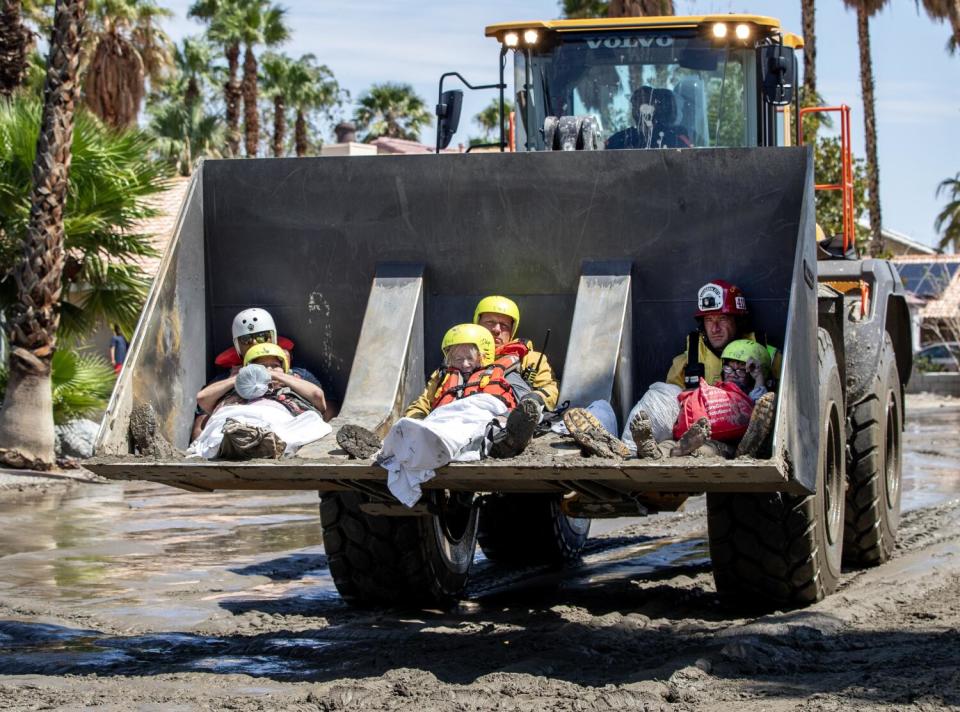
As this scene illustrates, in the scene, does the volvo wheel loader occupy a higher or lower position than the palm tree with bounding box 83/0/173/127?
lower

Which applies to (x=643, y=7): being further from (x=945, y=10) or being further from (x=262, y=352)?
(x=262, y=352)

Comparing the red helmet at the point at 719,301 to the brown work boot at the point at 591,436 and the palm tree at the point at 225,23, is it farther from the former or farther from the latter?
the palm tree at the point at 225,23

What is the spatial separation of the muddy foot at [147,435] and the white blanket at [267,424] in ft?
0.45

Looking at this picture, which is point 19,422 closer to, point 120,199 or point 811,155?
point 120,199

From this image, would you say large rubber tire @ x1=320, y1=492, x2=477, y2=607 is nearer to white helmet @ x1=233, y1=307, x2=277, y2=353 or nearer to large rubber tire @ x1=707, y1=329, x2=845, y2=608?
white helmet @ x1=233, y1=307, x2=277, y2=353

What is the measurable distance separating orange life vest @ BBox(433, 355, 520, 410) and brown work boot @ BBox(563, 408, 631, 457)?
60cm

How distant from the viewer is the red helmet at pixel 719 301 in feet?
22.4

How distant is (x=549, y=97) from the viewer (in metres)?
9.33

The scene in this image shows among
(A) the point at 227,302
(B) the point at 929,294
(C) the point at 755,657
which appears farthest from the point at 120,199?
(B) the point at 929,294

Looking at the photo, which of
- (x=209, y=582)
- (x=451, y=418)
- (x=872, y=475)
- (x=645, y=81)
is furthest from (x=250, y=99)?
(x=451, y=418)

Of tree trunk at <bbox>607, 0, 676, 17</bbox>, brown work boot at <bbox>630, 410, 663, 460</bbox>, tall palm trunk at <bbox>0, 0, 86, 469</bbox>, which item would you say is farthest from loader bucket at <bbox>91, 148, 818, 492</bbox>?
tree trunk at <bbox>607, 0, 676, 17</bbox>

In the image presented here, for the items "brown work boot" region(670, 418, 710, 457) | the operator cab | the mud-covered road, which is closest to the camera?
the mud-covered road

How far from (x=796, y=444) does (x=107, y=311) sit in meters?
11.4

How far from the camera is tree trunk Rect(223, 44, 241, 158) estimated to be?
42.1m
